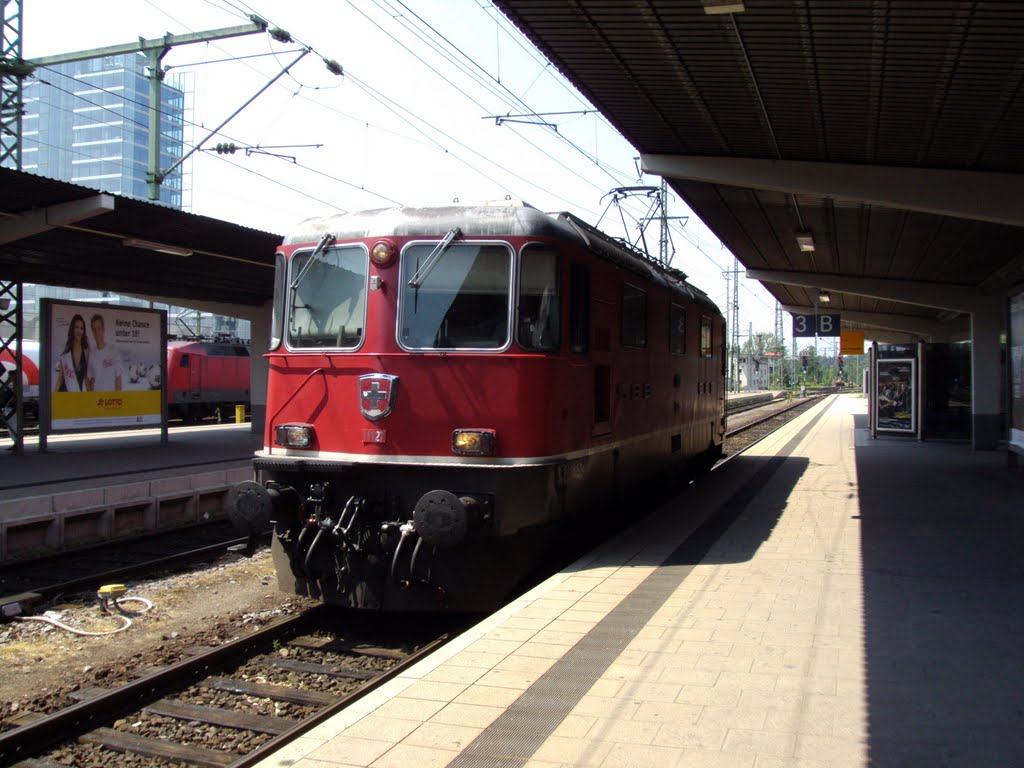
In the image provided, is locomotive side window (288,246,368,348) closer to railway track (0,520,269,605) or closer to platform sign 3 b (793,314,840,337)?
railway track (0,520,269,605)

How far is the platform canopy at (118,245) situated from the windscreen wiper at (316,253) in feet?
17.6

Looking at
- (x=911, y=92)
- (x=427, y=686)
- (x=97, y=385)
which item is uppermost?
(x=911, y=92)

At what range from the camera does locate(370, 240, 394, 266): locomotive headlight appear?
726 centimetres

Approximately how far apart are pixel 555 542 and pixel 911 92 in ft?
18.4

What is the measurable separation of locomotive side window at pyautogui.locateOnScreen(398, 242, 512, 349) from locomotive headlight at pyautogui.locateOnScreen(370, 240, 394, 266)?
11 cm

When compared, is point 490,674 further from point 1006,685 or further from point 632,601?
point 1006,685

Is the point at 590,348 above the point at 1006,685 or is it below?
above

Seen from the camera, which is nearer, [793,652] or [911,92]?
[793,652]

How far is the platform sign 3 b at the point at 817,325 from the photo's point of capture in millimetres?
29219

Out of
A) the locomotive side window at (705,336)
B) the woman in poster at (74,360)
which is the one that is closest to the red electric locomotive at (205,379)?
the woman in poster at (74,360)

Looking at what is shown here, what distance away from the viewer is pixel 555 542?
7.77 meters

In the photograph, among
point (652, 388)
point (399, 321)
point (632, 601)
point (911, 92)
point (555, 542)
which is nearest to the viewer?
point (632, 601)

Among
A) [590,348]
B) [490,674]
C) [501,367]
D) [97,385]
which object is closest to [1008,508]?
[590,348]

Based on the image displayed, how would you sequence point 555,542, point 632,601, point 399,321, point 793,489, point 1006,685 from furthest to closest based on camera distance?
point 793,489 < point 555,542 < point 399,321 < point 632,601 < point 1006,685
